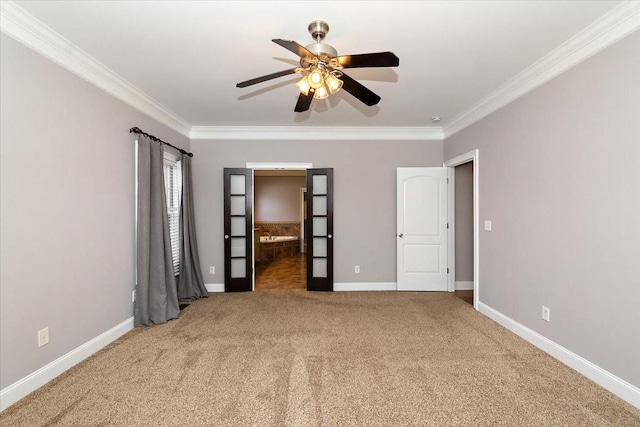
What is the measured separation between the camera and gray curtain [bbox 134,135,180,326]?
320 centimetres

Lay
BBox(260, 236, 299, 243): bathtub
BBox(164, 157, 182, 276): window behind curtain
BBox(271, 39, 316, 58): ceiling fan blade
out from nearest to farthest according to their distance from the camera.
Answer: BBox(271, 39, 316, 58): ceiling fan blade
BBox(164, 157, 182, 276): window behind curtain
BBox(260, 236, 299, 243): bathtub

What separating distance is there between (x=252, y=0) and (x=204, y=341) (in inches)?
117

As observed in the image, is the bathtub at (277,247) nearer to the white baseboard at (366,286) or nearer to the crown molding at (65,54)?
the white baseboard at (366,286)

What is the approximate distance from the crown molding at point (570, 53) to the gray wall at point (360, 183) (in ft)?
4.66

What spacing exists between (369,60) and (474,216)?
9.26ft

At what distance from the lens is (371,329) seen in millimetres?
3148

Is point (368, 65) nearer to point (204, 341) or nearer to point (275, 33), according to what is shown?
point (275, 33)

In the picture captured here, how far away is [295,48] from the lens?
5.59ft

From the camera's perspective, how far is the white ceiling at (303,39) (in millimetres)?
1930

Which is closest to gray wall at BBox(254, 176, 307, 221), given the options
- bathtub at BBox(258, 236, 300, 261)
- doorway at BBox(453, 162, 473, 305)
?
bathtub at BBox(258, 236, 300, 261)

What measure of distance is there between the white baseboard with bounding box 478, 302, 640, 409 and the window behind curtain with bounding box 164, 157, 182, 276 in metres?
4.38

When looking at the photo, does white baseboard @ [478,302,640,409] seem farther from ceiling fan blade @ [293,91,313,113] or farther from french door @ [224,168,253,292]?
french door @ [224,168,253,292]

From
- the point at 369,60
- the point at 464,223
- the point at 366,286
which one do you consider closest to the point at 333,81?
the point at 369,60

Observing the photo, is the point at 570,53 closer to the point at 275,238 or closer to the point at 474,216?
the point at 474,216
